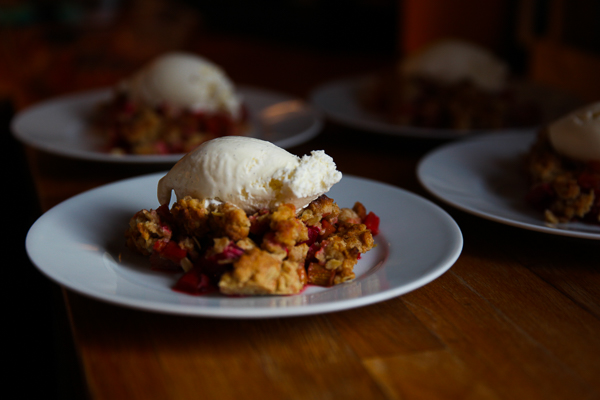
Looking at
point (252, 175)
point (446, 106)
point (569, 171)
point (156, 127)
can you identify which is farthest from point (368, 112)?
point (252, 175)

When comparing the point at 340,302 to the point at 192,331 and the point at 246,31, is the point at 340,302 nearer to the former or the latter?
the point at 192,331

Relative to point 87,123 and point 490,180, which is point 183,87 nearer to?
point 87,123

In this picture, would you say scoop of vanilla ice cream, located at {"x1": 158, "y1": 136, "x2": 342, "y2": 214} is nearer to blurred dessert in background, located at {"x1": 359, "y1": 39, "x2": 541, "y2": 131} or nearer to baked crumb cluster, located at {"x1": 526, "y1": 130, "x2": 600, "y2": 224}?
baked crumb cluster, located at {"x1": 526, "y1": 130, "x2": 600, "y2": 224}

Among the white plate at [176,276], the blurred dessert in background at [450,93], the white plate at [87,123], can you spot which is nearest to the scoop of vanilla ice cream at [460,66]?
the blurred dessert in background at [450,93]

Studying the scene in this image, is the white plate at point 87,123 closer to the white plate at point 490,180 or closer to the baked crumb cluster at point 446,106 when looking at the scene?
the baked crumb cluster at point 446,106

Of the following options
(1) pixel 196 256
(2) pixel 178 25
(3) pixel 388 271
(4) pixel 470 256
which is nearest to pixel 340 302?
(3) pixel 388 271

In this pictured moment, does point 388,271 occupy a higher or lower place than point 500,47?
higher
